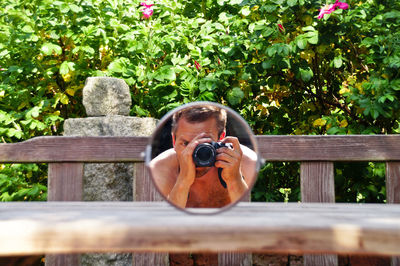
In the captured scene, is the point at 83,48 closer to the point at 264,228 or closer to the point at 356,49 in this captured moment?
the point at 356,49

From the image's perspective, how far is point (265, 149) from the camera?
1402mm

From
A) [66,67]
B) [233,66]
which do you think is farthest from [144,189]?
[66,67]

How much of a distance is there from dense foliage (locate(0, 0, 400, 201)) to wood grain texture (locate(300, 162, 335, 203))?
20.7 inches

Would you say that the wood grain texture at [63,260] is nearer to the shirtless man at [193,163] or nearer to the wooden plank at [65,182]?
the wooden plank at [65,182]

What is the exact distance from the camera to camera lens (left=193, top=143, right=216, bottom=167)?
90 cm

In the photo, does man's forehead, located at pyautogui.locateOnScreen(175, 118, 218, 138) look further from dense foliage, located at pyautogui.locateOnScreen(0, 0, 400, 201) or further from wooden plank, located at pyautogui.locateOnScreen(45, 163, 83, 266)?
dense foliage, located at pyautogui.locateOnScreen(0, 0, 400, 201)

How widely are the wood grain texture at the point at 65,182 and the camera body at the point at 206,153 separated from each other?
0.69 metres

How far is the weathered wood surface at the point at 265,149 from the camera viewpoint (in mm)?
1383

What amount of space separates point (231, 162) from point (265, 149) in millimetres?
540

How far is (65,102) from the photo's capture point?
7.84 ft

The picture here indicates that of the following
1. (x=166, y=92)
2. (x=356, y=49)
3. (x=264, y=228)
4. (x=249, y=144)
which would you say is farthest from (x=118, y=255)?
(x=356, y=49)

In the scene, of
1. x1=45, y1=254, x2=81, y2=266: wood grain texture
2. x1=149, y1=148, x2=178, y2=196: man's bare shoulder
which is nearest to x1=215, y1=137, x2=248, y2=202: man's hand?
x1=149, y1=148, x2=178, y2=196: man's bare shoulder

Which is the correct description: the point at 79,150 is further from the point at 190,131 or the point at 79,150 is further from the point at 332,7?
the point at 332,7

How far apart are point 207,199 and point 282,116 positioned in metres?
1.42
